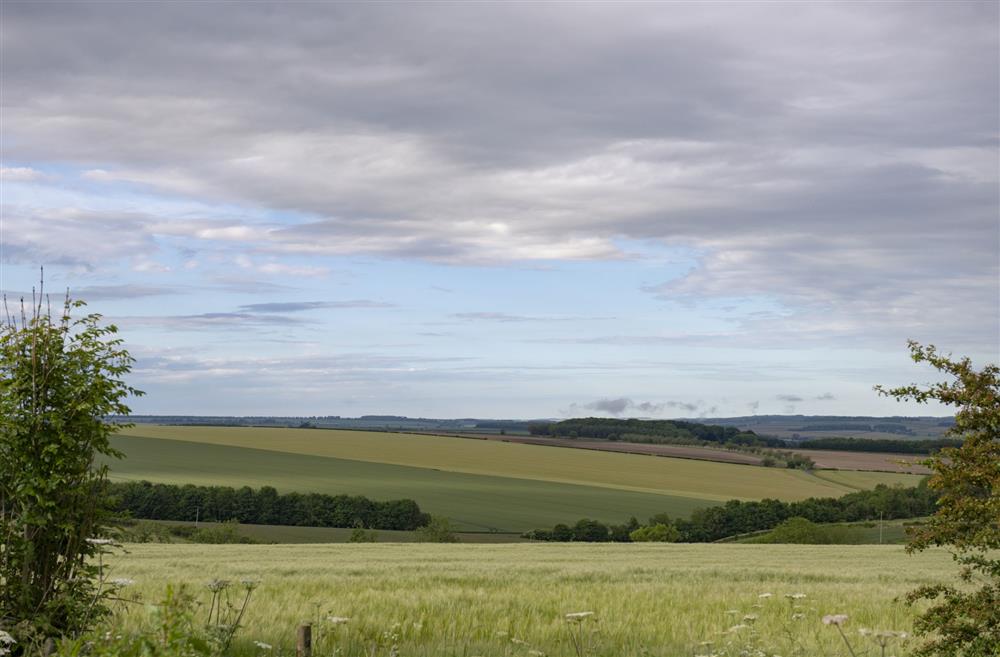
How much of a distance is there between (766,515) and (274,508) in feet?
140

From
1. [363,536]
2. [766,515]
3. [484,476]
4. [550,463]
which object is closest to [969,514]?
[363,536]

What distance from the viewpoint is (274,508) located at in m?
79.1

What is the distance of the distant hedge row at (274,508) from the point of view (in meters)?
76.7

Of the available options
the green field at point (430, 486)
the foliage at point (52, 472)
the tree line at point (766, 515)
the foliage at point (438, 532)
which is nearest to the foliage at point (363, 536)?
the foliage at point (438, 532)

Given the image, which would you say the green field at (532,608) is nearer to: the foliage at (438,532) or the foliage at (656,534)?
the foliage at (438,532)

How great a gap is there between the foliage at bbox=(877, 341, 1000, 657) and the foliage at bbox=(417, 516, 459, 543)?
60.9 metres

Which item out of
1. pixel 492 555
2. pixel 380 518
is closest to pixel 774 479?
pixel 380 518

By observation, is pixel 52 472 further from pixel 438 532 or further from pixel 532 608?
pixel 438 532

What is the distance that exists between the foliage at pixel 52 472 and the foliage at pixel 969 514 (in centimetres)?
817

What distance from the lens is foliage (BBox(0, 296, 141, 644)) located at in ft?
30.1

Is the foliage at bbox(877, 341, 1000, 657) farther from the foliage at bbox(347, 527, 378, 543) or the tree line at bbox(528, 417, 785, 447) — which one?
the tree line at bbox(528, 417, 785, 447)

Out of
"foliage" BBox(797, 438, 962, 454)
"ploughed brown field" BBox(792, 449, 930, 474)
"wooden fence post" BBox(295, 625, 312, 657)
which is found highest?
"wooden fence post" BBox(295, 625, 312, 657)

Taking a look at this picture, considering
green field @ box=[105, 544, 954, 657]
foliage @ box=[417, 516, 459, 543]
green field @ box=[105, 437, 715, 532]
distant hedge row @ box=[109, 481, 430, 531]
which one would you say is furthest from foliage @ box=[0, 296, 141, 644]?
distant hedge row @ box=[109, 481, 430, 531]

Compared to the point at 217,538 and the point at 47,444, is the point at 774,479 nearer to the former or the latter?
the point at 217,538
